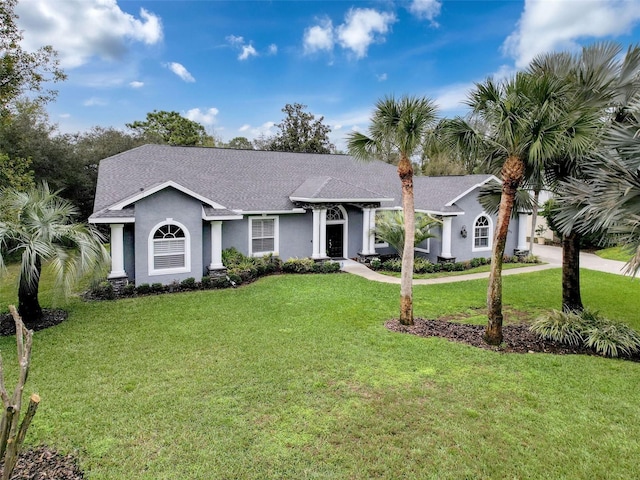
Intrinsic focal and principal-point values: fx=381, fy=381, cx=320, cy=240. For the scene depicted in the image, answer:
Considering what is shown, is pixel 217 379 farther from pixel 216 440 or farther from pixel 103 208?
pixel 103 208

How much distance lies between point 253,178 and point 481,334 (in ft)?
45.5

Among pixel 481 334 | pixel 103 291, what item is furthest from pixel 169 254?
pixel 481 334

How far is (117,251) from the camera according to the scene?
13883 millimetres

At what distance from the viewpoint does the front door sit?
20172 mm

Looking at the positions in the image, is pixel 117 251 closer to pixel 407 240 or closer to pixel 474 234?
pixel 407 240

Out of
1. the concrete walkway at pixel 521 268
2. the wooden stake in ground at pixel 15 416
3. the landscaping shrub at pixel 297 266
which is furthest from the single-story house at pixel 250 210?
the wooden stake in ground at pixel 15 416

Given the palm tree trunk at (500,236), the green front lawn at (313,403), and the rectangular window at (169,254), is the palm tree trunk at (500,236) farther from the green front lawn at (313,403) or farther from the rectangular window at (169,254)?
the rectangular window at (169,254)

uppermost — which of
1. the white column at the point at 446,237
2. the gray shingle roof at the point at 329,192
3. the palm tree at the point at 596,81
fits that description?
the palm tree at the point at 596,81

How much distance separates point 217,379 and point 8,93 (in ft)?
39.5

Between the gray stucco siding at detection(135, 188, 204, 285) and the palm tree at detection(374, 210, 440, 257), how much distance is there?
882 centimetres

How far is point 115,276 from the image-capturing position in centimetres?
1371

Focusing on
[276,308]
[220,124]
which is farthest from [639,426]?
[220,124]

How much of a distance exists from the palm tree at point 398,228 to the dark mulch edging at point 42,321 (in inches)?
528

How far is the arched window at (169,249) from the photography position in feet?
46.6
